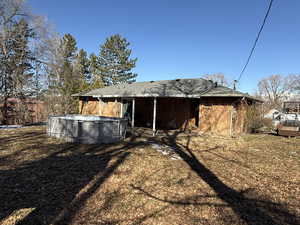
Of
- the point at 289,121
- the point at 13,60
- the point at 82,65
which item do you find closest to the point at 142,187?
the point at 289,121

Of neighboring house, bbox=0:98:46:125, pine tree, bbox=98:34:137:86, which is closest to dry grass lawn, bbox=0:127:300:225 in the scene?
neighboring house, bbox=0:98:46:125

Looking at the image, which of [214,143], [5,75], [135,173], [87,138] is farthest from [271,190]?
[5,75]

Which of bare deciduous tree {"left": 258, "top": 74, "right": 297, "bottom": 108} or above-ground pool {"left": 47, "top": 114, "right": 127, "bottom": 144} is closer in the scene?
above-ground pool {"left": 47, "top": 114, "right": 127, "bottom": 144}

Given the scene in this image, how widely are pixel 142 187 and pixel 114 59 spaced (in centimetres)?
3013

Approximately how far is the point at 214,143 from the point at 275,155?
241cm

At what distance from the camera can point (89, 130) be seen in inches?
276

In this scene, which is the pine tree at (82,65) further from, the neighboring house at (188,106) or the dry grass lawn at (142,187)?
the dry grass lawn at (142,187)

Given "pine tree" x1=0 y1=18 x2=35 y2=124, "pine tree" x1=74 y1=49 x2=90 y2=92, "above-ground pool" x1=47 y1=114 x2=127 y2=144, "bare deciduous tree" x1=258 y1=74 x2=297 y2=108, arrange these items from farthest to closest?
"bare deciduous tree" x1=258 y1=74 x2=297 y2=108, "pine tree" x1=74 y1=49 x2=90 y2=92, "pine tree" x1=0 y1=18 x2=35 y2=124, "above-ground pool" x1=47 y1=114 x2=127 y2=144

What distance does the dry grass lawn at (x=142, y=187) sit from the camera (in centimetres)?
277

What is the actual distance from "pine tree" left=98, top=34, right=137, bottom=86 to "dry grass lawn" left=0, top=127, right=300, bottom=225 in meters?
26.1

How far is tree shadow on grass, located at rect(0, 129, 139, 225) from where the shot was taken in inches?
109

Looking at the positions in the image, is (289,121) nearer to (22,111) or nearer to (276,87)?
(22,111)

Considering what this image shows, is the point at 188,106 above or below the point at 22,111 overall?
above

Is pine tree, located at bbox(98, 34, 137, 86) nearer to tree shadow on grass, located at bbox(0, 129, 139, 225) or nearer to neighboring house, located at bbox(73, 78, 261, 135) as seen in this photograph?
neighboring house, located at bbox(73, 78, 261, 135)
